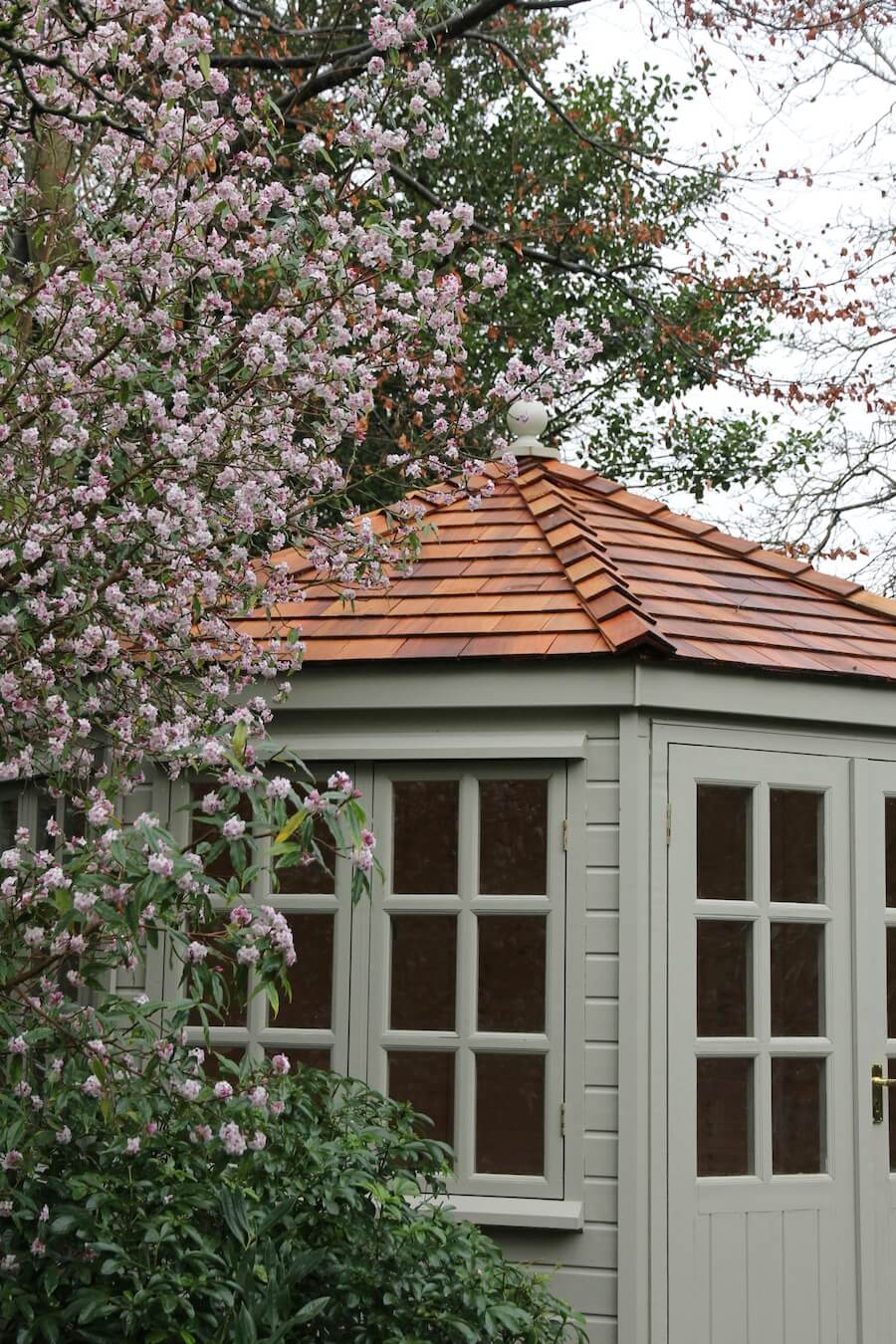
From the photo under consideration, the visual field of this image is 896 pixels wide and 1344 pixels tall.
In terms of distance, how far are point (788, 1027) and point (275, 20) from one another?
744cm

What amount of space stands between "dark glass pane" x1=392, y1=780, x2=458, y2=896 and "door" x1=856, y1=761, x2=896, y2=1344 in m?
1.35

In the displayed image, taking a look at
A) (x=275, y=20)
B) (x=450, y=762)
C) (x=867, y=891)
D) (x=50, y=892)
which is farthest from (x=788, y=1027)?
(x=275, y=20)

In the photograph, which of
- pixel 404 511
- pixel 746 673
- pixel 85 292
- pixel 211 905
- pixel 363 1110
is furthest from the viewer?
pixel 404 511

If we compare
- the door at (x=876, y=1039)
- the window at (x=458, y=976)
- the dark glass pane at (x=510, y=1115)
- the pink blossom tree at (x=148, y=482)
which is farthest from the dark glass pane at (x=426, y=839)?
the door at (x=876, y=1039)

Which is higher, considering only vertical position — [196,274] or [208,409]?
[196,274]

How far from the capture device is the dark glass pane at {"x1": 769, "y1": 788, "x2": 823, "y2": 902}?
4977mm

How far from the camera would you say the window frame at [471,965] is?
4641 millimetres

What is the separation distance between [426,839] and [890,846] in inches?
62.6

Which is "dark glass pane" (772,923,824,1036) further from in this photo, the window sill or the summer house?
the window sill

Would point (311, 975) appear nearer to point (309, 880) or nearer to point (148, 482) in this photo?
point (309, 880)

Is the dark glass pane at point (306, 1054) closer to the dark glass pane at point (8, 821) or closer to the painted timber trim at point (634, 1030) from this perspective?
the painted timber trim at point (634, 1030)

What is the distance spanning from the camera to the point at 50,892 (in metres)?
3.37

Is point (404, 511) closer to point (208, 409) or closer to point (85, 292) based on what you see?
point (208, 409)

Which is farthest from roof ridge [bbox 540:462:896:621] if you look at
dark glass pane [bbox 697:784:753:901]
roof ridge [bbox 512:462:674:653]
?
dark glass pane [bbox 697:784:753:901]
